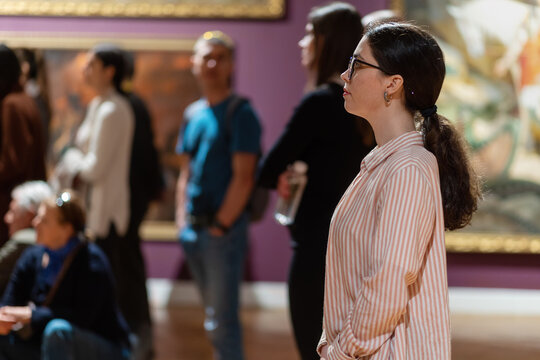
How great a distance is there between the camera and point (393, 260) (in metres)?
1.91

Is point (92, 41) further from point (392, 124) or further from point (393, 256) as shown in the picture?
point (393, 256)

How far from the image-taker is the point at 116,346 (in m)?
4.19

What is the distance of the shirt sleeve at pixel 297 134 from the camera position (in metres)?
3.25

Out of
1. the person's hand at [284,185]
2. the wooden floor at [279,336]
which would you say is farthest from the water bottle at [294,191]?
the wooden floor at [279,336]

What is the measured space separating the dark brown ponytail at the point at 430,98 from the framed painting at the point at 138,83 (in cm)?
618

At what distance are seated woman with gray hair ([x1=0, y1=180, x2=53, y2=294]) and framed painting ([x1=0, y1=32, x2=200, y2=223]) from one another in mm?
3657

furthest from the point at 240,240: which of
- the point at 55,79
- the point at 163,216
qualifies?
the point at 55,79

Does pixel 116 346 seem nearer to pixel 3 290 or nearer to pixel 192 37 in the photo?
pixel 3 290

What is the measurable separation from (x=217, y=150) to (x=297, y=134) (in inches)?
59.7

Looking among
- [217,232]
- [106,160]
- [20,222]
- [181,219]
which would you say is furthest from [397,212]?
[106,160]

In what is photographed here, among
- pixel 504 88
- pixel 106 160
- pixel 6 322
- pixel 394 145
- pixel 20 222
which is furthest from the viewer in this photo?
pixel 504 88

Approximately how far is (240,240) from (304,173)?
1391mm

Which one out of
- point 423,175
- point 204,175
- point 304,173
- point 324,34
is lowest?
point 204,175

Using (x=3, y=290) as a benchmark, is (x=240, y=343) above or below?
below
